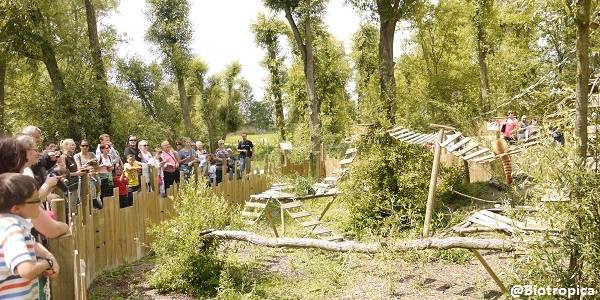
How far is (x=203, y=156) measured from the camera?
12.6m

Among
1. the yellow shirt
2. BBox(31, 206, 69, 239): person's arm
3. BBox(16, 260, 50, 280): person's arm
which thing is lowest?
BBox(16, 260, 50, 280): person's arm

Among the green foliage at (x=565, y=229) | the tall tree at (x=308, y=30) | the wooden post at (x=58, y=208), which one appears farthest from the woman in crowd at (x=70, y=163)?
the tall tree at (x=308, y=30)

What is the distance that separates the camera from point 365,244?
248 inches

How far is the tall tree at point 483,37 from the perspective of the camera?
23.0 metres

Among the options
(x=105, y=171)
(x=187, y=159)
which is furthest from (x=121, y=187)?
(x=187, y=159)

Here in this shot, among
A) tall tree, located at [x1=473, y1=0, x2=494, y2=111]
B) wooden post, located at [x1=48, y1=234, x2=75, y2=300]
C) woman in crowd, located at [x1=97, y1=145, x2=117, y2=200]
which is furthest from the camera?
tall tree, located at [x1=473, y1=0, x2=494, y2=111]

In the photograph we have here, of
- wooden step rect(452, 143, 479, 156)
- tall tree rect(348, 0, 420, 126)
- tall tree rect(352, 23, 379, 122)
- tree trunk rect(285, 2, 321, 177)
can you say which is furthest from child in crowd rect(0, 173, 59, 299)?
tall tree rect(352, 23, 379, 122)

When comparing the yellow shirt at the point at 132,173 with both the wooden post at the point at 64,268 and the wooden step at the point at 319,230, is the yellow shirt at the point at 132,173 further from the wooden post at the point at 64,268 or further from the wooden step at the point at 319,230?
the wooden post at the point at 64,268

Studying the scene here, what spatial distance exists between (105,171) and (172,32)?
2201 centimetres

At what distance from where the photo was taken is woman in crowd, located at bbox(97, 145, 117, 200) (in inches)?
321

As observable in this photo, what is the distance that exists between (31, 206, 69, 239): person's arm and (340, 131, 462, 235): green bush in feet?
21.2

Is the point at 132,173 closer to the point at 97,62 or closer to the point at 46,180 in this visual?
the point at 46,180

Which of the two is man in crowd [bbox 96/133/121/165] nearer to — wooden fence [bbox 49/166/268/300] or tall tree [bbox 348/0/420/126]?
wooden fence [bbox 49/166/268/300]

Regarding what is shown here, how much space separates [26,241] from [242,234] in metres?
4.09
